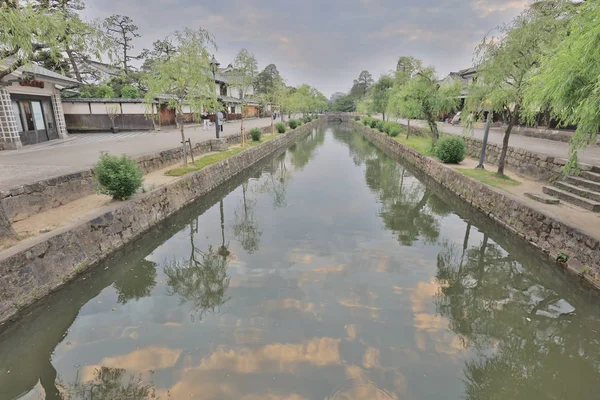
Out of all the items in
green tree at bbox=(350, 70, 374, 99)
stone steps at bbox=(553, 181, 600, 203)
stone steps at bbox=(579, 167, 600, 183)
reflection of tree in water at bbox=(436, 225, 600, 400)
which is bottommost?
reflection of tree in water at bbox=(436, 225, 600, 400)

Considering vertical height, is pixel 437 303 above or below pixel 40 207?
below

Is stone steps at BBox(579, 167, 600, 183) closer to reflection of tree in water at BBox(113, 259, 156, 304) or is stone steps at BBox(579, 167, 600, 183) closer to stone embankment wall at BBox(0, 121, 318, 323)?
reflection of tree in water at BBox(113, 259, 156, 304)

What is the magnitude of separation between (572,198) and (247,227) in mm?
8647

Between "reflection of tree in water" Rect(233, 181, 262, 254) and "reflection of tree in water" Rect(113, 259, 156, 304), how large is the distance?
2163 mm

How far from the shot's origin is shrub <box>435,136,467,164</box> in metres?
14.5

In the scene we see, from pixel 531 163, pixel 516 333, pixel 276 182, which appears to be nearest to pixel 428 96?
pixel 531 163

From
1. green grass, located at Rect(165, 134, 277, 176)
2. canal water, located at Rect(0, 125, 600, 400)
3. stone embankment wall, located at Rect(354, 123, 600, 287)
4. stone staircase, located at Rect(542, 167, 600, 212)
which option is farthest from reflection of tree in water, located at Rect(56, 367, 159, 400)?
stone staircase, located at Rect(542, 167, 600, 212)

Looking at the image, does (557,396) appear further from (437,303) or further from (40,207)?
(40,207)

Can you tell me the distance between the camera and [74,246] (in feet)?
19.4

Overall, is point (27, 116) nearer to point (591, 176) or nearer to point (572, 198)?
point (572, 198)

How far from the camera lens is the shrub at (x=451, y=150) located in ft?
47.6

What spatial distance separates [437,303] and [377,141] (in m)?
27.4

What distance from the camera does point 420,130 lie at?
28.5 metres

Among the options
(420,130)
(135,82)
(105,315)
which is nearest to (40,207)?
(105,315)
